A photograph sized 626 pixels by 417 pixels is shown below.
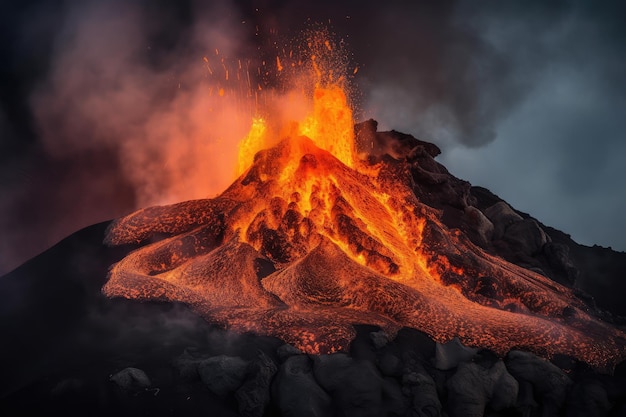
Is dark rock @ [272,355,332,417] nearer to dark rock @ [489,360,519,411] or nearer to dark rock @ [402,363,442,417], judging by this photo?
dark rock @ [402,363,442,417]

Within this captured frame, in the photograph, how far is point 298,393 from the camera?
1042cm

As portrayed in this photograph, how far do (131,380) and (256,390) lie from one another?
10.7 ft

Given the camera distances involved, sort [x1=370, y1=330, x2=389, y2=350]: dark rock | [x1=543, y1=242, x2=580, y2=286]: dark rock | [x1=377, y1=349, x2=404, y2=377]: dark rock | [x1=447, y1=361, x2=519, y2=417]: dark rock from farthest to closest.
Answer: [x1=543, y1=242, x2=580, y2=286]: dark rock
[x1=370, y1=330, x2=389, y2=350]: dark rock
[x1=377, y1=349, x2=404, y2=377]: dark rock
[x1=447, y1=361, x2=519, y2=417]: dark rock

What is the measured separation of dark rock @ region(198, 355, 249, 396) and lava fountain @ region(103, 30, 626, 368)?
2.16m

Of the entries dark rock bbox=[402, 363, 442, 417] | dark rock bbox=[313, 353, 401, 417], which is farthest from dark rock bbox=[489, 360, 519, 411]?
dark rock bbox=[313, 353, 401, 417]

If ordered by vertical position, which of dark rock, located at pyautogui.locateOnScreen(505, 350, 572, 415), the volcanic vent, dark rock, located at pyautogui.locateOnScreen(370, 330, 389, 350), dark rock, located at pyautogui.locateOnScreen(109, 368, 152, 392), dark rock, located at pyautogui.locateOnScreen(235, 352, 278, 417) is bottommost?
dark rock, located at pyautogui.locateOnScreen(109, 368, 152, 392)

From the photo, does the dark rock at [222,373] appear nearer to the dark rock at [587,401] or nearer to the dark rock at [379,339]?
the dark rock at [379,339]

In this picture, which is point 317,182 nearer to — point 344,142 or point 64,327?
point 344,142

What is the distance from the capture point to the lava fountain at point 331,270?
46.5 feet

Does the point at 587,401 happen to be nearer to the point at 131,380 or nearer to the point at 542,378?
the point at 542,378

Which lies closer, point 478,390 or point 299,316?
point 478,390

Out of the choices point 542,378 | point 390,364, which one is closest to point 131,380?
point 390,364

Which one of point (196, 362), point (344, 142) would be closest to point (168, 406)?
point (196, 362)

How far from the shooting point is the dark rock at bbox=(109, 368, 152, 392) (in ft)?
34.3
